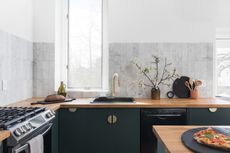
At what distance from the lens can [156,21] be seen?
10.1ft

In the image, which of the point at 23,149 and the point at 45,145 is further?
the point at 45,145

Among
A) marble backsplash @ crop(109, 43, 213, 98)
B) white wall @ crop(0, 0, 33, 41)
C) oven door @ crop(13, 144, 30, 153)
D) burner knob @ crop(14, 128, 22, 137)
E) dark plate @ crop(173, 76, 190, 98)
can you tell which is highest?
white wall @ crop(0, 0, 33, 41)

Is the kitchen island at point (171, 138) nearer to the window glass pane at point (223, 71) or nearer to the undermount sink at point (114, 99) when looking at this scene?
the undermount sink at point (114, 99)

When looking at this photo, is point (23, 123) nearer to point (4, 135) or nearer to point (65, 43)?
point (4, 135)

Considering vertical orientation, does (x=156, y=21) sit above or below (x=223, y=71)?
above

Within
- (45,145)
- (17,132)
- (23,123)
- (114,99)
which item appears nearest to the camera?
(17,132)

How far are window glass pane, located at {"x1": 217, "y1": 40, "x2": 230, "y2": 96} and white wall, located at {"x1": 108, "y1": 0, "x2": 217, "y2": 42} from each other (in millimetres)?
307

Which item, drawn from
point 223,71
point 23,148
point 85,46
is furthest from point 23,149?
point 223,71

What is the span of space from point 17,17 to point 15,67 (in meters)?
0.55

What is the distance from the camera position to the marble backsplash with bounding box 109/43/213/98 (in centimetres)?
305

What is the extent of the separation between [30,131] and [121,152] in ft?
4.03

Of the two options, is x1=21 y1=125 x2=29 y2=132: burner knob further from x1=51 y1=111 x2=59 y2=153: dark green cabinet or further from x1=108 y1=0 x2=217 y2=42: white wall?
x1=108 y1=0 x2=217 y2=42: white wall

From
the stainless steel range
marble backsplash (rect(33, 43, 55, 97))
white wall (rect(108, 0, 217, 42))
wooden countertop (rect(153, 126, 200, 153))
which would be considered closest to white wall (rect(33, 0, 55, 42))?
marble backsplash (rect(33, 43, 55, 97))

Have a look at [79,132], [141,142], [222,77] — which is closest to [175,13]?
[222,77]
